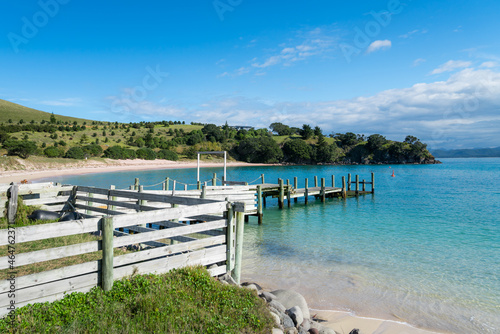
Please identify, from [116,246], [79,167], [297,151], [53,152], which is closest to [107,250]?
[116,246]

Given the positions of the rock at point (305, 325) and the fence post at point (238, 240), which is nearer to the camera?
the rock at point (305, 325)

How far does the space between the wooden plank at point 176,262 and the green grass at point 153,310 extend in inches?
5.6

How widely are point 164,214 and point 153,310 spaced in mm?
1780

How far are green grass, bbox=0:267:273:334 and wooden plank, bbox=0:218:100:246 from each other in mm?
883

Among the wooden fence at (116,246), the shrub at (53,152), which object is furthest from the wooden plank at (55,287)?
the shrub at (53,152)

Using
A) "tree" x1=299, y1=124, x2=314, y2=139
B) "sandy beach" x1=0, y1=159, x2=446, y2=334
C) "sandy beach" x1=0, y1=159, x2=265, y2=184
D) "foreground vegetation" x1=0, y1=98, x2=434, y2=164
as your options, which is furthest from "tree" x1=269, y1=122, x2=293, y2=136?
"sandy beach" x1=0, y1=159, x2=265, y2=184

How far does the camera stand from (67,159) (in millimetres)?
63594

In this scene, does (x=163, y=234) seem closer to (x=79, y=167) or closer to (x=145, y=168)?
(x=79, y=167)

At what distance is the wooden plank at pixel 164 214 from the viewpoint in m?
5.25

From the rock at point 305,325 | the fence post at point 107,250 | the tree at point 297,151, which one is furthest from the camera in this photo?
the tree at point 297,151

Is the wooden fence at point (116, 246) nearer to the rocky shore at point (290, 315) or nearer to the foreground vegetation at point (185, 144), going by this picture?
the rocky shore at point (290, 315)

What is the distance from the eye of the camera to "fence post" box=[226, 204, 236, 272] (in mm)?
6867

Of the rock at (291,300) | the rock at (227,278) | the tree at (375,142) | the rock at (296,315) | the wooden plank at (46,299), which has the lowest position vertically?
the rock at (291,300)

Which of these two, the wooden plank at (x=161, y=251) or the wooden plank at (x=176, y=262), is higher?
the wooden plank at (x=161, y=251)
